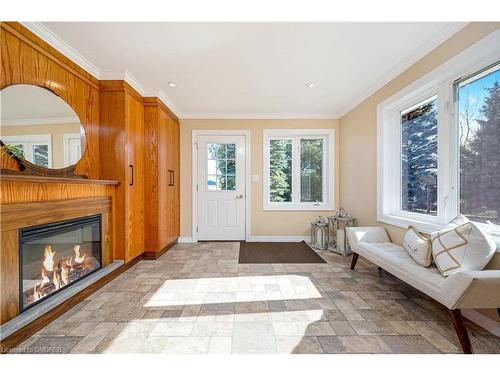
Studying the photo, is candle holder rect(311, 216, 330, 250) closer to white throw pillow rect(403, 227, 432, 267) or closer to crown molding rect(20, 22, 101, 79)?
white throw pillow rect(403, 227, 432, 267)

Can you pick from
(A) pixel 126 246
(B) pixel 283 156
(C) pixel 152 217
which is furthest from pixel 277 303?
(B) pixel 283 156

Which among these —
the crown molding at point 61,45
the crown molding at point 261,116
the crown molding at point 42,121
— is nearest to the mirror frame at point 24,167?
→ the crown molding at point 42,121

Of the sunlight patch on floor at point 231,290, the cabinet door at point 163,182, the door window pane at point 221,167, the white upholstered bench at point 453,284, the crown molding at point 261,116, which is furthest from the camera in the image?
the door window pane at point 221,167

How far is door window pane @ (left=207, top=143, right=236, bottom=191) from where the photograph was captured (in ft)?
13.5

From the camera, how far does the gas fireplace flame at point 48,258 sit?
177 cm

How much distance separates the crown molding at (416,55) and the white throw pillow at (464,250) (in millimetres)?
1568

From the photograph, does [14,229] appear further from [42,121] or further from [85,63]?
[85,63]

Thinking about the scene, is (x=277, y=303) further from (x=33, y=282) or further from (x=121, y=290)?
(x=33, y=282)

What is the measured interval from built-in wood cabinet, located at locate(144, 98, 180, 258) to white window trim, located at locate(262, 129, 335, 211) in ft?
5.69

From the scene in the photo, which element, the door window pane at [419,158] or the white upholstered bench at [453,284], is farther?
the door window pane at [419,158]

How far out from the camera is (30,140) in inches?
67.6

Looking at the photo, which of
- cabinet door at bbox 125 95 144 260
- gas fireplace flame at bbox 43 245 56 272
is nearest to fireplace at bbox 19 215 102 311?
gas fireplace flame at bbox 43 245 56 272

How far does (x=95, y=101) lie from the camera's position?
2.48 metres

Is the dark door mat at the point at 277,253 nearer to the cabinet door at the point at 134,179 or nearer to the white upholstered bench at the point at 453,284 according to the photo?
the white upholstered bench at the point at 453,284
